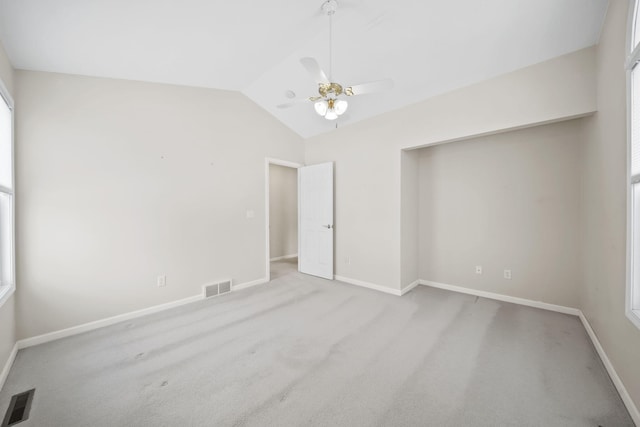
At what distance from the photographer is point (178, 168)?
317 centimetres

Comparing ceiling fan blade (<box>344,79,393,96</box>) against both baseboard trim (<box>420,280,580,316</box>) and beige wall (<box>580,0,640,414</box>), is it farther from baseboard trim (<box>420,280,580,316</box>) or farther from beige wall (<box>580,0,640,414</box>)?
baseboard trim (<box>420,280,580,316</box>)

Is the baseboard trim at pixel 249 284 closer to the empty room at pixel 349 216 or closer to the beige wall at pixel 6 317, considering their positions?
the empty room at pixel 349 216

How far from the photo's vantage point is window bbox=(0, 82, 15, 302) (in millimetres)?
2008

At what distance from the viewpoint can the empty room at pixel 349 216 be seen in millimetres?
1675

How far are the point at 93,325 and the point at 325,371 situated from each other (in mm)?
2576

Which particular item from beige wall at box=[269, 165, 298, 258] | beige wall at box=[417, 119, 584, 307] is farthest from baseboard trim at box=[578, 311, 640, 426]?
beige wall at box=[269, 165, 298, 258]

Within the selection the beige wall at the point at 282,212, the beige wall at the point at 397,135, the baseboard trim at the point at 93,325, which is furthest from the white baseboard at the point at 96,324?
the beige wall at the point at 282,212

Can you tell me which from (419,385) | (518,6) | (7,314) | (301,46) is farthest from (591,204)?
(7,314)

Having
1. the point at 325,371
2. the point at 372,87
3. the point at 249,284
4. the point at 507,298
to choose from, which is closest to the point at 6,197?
the point at 249,284

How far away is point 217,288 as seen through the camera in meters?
3.50

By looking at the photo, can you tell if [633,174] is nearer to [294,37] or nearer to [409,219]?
[409,219]

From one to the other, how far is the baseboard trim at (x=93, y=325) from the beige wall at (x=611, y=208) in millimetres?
4190

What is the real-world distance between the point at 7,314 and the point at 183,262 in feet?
4.78

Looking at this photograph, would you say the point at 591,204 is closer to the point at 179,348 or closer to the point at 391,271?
the point at 391,271
